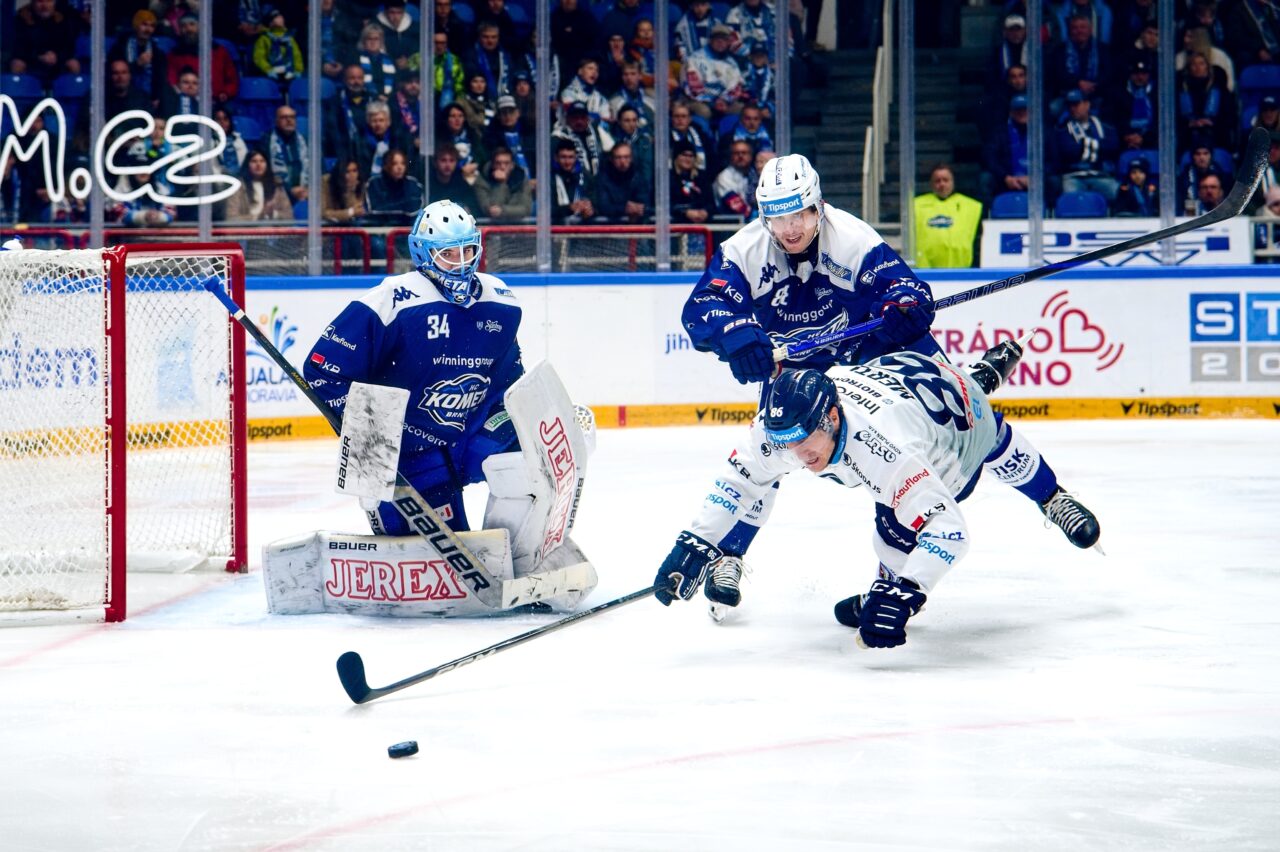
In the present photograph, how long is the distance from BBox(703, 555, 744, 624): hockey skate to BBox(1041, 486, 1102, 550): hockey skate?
80cm

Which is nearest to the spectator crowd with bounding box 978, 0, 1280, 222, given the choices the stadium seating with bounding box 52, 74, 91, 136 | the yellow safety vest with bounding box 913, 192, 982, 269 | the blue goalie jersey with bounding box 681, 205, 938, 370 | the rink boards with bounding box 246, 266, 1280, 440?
the yellow safety vest with bounding box 913, 192, 982, 269

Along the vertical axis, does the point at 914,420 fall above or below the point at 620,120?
below

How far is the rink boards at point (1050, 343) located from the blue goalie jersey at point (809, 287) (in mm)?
4382

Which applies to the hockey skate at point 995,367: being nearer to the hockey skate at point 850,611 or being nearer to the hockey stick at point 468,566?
the hockey skate at point 850,611

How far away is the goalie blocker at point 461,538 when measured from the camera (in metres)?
4.14

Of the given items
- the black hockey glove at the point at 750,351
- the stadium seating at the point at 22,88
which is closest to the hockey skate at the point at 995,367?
the black hockey glove at the point at 750,351

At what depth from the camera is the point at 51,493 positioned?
462 centimetres

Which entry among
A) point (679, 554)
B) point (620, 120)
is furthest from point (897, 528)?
point (620, 120)

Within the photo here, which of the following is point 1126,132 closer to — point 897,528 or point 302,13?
point 302,13

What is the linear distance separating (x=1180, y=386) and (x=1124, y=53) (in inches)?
73.3

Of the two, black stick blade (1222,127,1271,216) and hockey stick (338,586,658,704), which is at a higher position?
black stick blade (1222,127,1271,216)

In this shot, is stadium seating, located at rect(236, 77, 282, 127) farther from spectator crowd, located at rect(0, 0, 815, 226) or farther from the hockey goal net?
the hockey goal net

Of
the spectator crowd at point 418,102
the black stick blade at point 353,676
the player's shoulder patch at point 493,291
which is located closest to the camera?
the black stick blade at point 353,676

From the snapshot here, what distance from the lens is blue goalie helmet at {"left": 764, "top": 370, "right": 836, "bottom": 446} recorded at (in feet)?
11.3
